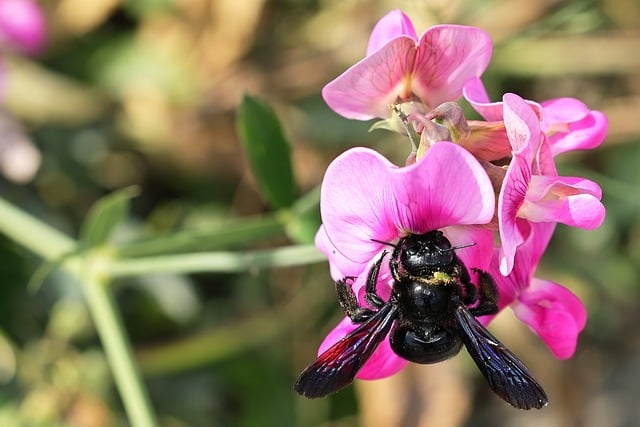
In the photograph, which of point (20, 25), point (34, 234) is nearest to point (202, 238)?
point (34, 234)

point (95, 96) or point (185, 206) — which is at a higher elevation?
point (95, 96)

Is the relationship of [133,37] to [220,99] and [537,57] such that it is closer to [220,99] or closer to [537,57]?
[220,99]

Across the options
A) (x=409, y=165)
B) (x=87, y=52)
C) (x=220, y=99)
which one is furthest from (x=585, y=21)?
(x=87, y=52)

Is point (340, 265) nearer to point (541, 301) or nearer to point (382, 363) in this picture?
point (382, 363)

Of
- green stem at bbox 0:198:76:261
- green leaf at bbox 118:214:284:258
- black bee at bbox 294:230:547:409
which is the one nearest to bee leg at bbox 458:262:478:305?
black bee at bbox 294:230:547:409

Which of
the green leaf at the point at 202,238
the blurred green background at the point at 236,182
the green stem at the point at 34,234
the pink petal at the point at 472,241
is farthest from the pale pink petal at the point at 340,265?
the blurred green background at the point at 236,182

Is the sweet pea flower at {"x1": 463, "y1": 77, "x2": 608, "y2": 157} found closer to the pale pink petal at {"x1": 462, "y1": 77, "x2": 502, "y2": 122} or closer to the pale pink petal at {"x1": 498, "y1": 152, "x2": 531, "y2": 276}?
the pale pink petal at {"x1": 462, "y1": 77, "x2": 502, "y2": 122}
